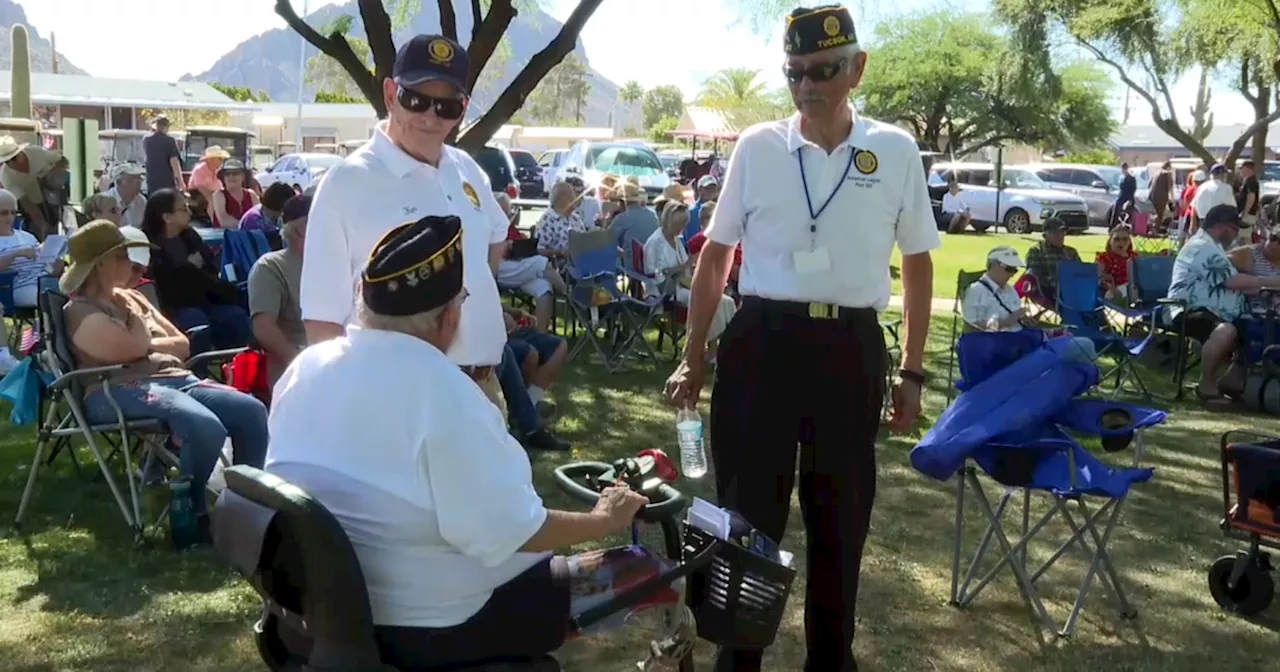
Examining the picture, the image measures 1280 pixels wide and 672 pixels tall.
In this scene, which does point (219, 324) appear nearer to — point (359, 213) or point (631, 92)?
point (359, 213)

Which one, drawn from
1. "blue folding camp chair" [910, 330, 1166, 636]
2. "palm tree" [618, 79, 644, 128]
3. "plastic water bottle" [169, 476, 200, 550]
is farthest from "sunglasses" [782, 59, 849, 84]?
"palm tree" [618, 79, 644, 128]

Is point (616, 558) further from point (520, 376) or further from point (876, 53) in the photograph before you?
point (876, 53)

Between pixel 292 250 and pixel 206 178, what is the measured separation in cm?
639

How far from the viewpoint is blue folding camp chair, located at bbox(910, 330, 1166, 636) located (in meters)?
4.09

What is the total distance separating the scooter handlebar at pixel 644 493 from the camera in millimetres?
2527

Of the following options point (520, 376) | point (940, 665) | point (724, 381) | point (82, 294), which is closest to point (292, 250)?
point (82, 294)

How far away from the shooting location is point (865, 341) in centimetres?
320

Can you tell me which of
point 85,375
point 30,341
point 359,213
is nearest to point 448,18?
point 30,341

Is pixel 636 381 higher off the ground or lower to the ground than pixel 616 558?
lower

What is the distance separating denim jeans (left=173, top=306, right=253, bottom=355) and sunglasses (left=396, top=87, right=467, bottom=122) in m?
4.09

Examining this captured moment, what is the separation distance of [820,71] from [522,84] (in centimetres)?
657

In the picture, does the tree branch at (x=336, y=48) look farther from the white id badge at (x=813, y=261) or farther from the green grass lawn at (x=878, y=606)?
the white id badge at (x=813, y=261)

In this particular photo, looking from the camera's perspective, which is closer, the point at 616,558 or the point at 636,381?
the point at 616,558

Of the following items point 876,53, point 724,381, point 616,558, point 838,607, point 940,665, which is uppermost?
point 876,53
